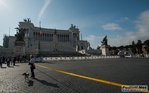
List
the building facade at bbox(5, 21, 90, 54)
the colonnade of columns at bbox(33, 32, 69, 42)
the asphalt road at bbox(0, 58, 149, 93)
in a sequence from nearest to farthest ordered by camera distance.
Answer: the asphalt road at bbox(0, 58, 149, 93) → the building facade at bbox(5, 21, 90, 54) → the colonnade of columns at bbox(33, 32, 69, 42)

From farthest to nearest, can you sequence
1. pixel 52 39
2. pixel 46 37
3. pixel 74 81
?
pixel 52 39 → pixel 46 37 → pixel 74 81

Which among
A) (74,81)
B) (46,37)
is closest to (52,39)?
(46,37)

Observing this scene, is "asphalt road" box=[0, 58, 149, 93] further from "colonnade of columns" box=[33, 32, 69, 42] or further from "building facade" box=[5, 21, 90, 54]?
"colonnade of columns" box=[33, 32, 69, 42]

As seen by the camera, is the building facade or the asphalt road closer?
the asphalt road

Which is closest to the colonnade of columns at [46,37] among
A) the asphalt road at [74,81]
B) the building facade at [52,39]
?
the building facade at [52,39]

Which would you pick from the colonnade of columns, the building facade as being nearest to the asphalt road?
the building facade

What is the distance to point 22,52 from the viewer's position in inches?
1144

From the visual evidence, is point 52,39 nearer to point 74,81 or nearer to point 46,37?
point 46,37

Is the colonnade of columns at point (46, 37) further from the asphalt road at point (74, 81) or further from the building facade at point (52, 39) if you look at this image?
the asphalt road at point (74, 81)

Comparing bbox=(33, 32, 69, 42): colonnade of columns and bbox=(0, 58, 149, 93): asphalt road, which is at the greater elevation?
bbox=(33, 32, 69, 42): colonnade of columns

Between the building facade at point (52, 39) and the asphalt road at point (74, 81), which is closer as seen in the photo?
the asphalt road at point (74, 81)

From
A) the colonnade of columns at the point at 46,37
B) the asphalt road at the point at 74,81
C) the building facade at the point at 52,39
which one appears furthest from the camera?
the colonnade of columns at the point at 46,37

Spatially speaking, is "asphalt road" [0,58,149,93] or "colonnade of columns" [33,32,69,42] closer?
"asphalt road" [0,58,149,93]

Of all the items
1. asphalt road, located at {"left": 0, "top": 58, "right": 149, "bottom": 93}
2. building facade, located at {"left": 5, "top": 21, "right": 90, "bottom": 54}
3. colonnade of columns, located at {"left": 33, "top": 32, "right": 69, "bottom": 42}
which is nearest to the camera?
asphalt road, located at {"left": 0, "top": 58, "right": 149, "bottom": 93}
